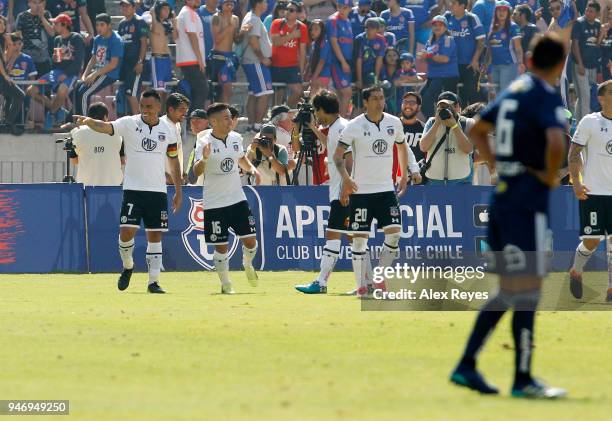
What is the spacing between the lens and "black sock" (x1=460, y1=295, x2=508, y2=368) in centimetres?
973

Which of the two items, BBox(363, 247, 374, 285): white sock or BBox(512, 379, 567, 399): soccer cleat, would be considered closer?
BBox(512, 379, 567, 399): soccer cleat

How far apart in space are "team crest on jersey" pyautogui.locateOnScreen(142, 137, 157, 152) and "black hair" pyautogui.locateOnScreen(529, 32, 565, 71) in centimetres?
1025

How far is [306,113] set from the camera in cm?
2206

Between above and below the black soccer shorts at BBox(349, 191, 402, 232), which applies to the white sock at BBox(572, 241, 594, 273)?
below

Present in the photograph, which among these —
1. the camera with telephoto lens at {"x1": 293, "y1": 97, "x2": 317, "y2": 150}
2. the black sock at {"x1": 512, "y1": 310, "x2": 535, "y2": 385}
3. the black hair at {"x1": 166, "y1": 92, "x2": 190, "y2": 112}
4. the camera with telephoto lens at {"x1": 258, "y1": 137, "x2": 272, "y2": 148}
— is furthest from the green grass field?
the camera with telephoto lens at {"x1": 258, "y1": 137, "x2": 272, "y2": 148}

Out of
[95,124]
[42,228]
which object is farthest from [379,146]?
[42,228]

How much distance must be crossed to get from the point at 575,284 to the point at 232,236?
23.9 ft

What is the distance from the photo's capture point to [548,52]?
371 inches

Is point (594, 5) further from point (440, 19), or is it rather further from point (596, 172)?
point (596, 172)

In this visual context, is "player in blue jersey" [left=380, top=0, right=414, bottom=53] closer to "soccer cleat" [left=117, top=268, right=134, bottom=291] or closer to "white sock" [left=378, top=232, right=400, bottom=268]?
"soccer cleat" [left=117, top=268, right=134, bottom=291]

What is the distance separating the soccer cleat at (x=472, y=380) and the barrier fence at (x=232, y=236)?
44.7ft

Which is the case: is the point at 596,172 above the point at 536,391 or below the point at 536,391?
above

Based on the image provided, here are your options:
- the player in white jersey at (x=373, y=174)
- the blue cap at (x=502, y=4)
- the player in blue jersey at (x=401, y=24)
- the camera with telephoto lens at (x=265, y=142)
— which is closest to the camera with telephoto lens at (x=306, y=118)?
the camera with telephoto lens at (x=265, y=142)

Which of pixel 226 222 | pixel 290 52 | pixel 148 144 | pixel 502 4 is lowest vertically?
pixel 226 222
